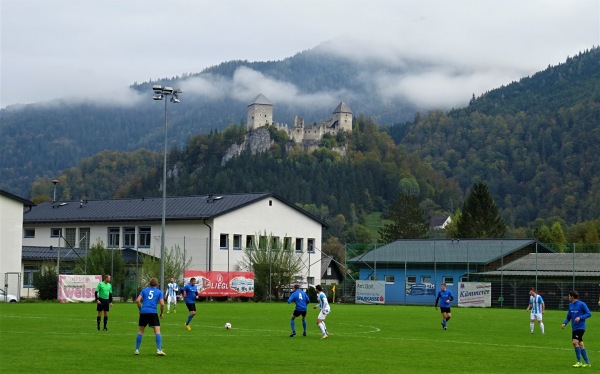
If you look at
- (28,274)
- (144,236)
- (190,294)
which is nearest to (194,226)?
(144,236)

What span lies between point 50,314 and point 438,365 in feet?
88.3

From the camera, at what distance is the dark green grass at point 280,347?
2195cm

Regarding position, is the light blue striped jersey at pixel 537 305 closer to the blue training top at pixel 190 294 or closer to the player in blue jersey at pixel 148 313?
the blue training top at pixel 190 294

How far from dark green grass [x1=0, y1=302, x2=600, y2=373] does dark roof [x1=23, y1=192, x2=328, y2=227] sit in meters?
41.6

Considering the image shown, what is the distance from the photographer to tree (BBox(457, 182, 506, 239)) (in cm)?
13125

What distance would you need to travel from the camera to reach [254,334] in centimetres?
3325

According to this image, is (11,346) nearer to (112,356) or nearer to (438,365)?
(112,356)

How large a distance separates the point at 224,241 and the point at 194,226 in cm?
295

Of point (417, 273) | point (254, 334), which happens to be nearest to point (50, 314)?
point (254, 334)

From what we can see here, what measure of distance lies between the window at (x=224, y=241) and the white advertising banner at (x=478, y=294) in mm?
22492

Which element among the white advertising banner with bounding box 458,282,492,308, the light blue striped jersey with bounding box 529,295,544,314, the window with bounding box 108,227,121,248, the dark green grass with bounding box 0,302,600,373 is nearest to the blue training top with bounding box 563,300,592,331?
the dark green grass with bounding box 0,302,600,373

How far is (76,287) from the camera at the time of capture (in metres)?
63.2

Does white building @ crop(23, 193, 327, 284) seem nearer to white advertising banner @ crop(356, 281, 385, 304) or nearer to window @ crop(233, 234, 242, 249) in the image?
window @ crop(233, 234, 242, 249)

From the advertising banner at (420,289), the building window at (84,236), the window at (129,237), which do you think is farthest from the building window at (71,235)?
the advertising banner at (420,289)
